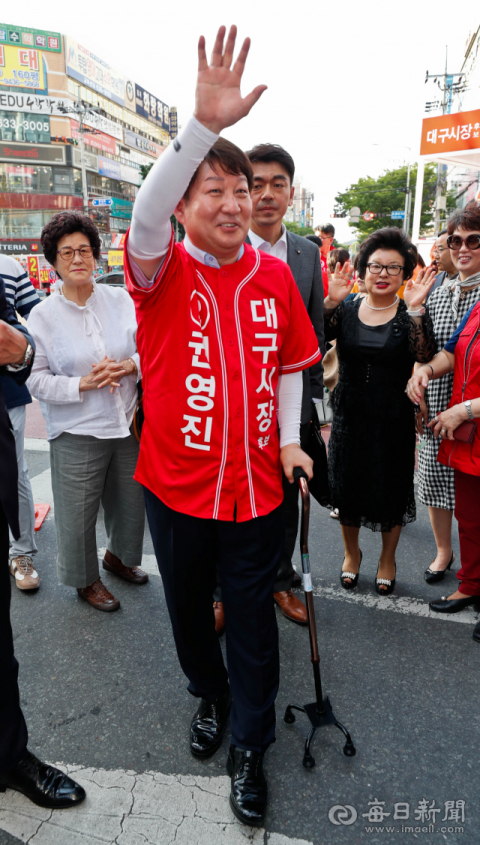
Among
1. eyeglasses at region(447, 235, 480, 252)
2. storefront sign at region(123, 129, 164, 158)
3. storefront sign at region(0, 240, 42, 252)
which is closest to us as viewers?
eyeglasses at region(447, 235, 480, 252)

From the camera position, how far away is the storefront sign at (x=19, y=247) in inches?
1778

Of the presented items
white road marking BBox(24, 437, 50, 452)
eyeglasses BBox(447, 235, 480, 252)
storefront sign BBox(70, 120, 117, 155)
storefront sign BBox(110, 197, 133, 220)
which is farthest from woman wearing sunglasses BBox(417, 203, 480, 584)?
storefront sign BBox(110, 197, 133, 220)

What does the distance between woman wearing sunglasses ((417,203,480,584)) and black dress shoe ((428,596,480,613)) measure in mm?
267

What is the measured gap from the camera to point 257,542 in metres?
1.72

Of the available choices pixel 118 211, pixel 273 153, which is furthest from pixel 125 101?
pixel 273 153

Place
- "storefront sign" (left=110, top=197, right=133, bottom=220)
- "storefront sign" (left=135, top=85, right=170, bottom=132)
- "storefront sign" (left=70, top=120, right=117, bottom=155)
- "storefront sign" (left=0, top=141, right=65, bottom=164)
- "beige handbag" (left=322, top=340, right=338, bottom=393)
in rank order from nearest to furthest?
"beige handbag" (left=322, top=340, right=338, bottom=393) → "storefront sign" (left=0, top=141, right=65, bottom=164) → "storefront sign" (left=70, top=120, right=117, bottom=155) → "storefront sign" (left=110, top=197, right=133, bottom=220) → "storefront sign" (left=135, top=85, right=170, bottom=132)

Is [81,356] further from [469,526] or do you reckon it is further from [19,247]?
[19,247]

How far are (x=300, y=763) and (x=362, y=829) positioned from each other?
0.30m

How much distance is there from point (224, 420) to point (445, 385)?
6.11 ft

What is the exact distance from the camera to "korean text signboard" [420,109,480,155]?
10.7 metres

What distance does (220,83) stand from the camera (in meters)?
1.22

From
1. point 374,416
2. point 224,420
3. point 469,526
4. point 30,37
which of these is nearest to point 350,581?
point 469,526

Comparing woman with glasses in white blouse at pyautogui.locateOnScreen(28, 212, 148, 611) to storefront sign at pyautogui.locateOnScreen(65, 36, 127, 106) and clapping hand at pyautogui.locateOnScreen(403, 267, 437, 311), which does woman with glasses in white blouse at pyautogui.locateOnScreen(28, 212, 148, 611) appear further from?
storefront sign at pyautogui.locateOnScreen(65, 36, 127, 106)

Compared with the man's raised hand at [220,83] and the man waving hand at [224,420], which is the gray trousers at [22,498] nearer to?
the man waving hand at [224,420]
